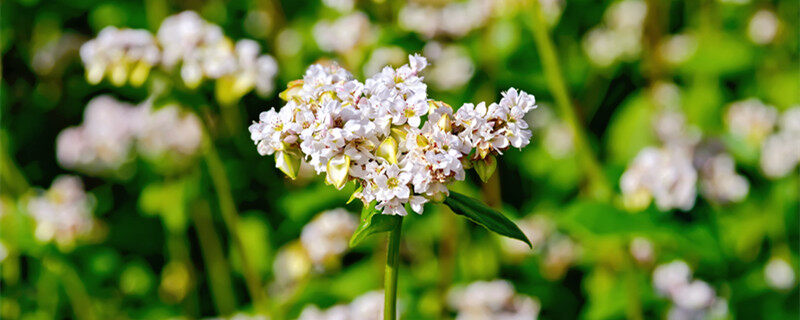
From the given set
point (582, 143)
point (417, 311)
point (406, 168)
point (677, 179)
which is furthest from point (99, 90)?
point (406, 168)

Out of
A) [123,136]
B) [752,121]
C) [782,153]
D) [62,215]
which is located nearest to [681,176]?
[782,153]

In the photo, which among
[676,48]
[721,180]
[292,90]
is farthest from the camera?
[676,48]

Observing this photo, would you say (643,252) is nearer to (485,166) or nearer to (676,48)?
(676,48)

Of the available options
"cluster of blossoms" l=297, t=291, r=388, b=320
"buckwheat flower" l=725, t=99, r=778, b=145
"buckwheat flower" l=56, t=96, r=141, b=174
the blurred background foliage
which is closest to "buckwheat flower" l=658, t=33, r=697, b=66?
the blurred background foliage

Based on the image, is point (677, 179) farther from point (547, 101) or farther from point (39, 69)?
point (39, 69)

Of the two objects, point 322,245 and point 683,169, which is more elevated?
point 683,169

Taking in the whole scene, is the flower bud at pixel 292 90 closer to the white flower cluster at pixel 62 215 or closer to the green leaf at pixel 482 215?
the green leaf at pixel 482 215
